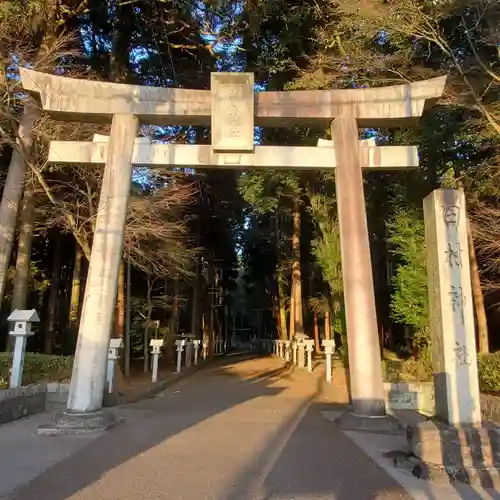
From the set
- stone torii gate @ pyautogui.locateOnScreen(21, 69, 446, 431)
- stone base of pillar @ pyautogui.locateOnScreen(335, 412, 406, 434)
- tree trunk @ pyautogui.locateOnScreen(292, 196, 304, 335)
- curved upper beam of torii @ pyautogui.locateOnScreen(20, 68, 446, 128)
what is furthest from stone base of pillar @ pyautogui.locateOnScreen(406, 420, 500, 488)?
tree trunk @ pyautogui.locateOnScreen(292, 196, 304, 335)

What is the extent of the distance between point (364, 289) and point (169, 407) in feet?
16.5

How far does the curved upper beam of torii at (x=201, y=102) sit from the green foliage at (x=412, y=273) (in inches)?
245

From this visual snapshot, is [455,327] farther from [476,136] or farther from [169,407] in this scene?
[476,136]

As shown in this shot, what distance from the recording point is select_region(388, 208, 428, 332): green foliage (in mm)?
14281

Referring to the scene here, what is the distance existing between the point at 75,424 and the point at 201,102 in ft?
18.0

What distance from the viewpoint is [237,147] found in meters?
8.70

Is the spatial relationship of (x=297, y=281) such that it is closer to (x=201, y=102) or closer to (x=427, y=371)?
(x=427, y=371)

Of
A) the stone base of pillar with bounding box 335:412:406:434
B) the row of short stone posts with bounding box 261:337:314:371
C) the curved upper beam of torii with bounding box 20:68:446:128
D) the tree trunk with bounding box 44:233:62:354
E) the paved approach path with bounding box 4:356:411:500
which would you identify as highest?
the curved upper beam of torii with bounding box 20:68:446:128

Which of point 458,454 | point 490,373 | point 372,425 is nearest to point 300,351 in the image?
point 490,373

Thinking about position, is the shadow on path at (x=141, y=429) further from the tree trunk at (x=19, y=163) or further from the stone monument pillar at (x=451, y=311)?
the tree trunk at (x=19, y=163)

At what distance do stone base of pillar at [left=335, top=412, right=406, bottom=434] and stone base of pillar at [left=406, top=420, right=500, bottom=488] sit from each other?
210 centimetres

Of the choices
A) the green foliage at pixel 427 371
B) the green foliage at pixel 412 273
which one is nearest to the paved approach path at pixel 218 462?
the green foliage at pixel 427 371

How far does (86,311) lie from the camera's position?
26.7 ft

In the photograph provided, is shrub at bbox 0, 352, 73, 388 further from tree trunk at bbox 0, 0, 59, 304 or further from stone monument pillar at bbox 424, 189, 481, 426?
stone monument pillar at bbox 424, 189, 481, 426
